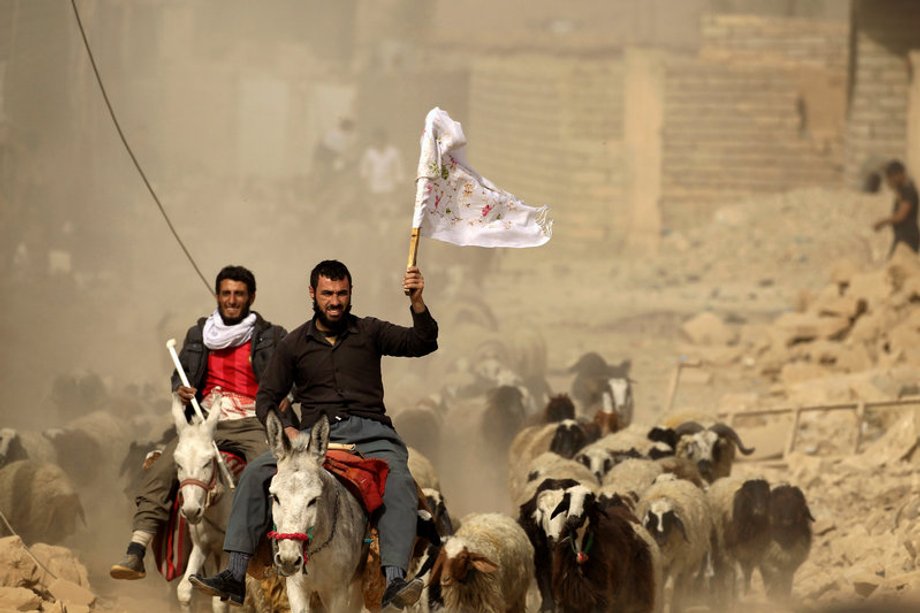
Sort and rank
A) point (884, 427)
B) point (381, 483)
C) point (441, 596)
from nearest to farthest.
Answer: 1. point (381, 483)
2. point (441, 596)
3. point (884, 427)

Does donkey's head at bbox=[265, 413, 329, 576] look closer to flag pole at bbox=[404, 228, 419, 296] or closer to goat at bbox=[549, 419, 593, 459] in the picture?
flag pole at bbox=[404, 228, 419, 296]

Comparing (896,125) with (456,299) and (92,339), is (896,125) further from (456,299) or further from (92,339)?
(92,339)

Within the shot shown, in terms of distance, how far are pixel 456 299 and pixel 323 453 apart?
56.9ft

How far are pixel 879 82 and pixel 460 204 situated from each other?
64.4ft

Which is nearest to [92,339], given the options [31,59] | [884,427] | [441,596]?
[31,59]

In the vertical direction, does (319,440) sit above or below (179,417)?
above

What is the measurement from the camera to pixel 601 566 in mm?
9047

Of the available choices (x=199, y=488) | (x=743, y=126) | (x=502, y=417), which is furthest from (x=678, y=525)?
(x=743, y=126)

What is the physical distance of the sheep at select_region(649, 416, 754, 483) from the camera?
12672mm

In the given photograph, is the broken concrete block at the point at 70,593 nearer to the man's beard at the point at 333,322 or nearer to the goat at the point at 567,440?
the man's beard at the point at 333,322

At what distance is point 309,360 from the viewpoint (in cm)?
688

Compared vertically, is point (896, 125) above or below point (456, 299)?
above

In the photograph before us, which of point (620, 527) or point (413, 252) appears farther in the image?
point (620, 527)

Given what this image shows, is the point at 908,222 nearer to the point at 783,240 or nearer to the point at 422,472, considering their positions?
the point at 783,240
